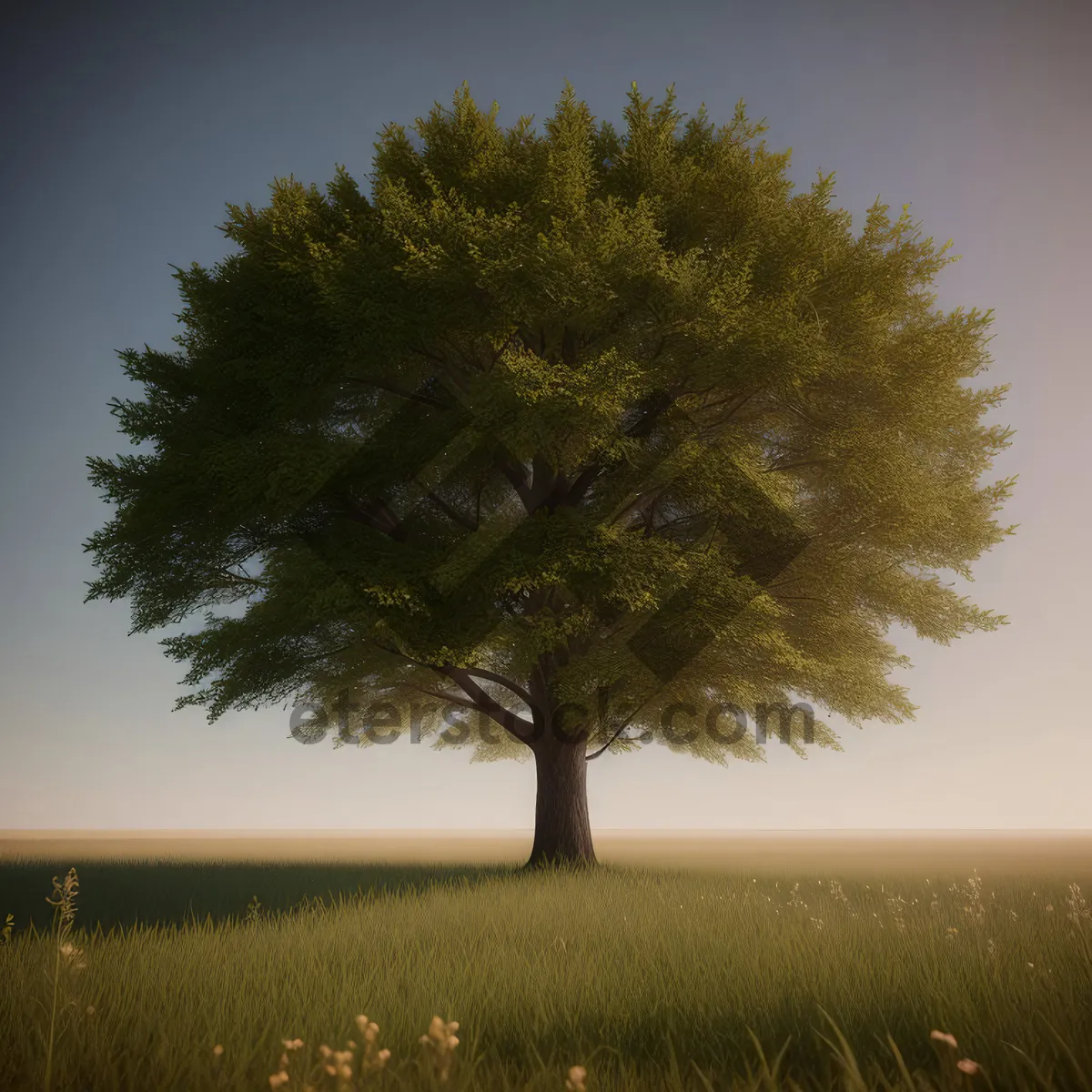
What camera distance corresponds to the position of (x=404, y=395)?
597 inches

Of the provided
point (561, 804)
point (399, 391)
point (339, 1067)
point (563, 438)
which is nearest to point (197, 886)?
point (561, 804)

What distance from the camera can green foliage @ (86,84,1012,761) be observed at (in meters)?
12.4

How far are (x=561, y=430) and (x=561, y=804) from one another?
8093 mm

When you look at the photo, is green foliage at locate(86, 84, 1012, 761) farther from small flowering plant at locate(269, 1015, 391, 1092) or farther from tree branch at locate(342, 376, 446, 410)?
small flowering plant at locate(269, 1015, 391, 1092)

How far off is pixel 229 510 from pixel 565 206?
7.98 m

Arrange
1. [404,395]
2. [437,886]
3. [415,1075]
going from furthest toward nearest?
[404,395], [437,886], [415,1075]

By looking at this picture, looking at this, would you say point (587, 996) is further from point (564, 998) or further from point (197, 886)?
point (197, 886)

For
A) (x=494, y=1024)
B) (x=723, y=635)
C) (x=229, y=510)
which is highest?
(x=229, y=510)

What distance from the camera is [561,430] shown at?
1248 centimetres

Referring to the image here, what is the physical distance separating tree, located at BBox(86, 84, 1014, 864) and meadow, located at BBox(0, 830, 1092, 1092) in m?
5.11

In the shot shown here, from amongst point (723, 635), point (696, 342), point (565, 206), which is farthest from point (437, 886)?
point (565, 206)

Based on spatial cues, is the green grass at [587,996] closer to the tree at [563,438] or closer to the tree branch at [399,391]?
the tree at [563,438]

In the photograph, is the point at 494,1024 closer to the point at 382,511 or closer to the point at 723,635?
the point at 723,635

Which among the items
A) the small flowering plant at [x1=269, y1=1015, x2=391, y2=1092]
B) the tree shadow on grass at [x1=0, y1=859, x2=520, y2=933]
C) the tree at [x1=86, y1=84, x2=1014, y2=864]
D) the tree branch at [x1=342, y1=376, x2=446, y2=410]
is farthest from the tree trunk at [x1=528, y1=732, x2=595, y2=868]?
the small flowering plant at [x1=269, y1=1015, x2=391, y2=1092]
